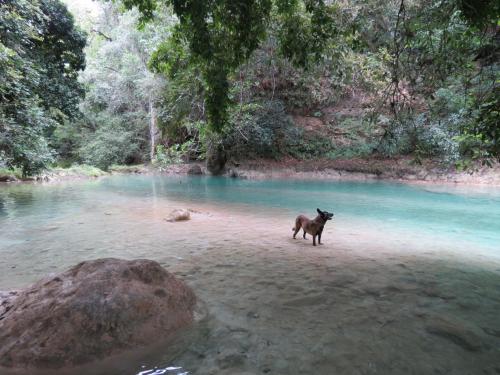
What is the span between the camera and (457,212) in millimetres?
11523

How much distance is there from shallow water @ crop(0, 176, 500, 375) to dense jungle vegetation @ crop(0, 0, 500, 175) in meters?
2.02

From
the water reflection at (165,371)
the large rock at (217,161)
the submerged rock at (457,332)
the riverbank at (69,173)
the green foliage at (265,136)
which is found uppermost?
the green foliage at (265,136)

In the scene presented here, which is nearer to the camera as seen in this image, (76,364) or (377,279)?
(76,364)

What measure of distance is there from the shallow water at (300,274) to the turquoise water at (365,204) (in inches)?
3.8

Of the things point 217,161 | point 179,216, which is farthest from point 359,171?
point 179,216

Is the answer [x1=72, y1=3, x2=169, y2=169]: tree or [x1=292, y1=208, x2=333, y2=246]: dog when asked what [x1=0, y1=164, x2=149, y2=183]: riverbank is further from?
[x1=292, y1=208, x2=333, y2=246]: dog

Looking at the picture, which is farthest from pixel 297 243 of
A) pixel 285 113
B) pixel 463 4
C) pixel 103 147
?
pixel 103 147

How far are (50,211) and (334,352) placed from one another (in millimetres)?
10255

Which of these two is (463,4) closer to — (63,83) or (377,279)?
(377,279)

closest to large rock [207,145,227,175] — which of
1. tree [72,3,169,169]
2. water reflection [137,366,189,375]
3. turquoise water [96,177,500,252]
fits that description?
tree [72,3,169,169]

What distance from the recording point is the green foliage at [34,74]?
998 centimetres

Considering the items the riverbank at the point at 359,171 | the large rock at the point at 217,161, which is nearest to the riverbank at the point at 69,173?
the riverbank at the point at 359,171

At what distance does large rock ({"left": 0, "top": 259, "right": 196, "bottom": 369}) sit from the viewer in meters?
2.71

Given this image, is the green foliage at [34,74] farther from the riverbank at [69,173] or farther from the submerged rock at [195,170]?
the submerged rock at [195,170]
